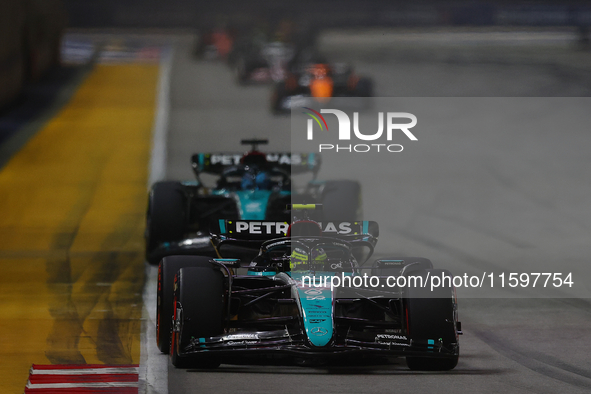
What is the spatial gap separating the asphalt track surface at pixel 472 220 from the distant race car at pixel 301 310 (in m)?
0.22

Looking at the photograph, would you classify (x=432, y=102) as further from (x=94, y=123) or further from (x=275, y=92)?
(x=94, y=123)

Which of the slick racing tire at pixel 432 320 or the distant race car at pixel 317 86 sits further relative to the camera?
the distant race car at pixel 317 86

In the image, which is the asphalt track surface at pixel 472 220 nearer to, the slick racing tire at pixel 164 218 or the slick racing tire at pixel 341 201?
the slick racing tire at pixel 341 201

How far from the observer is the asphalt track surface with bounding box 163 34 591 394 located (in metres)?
7.17

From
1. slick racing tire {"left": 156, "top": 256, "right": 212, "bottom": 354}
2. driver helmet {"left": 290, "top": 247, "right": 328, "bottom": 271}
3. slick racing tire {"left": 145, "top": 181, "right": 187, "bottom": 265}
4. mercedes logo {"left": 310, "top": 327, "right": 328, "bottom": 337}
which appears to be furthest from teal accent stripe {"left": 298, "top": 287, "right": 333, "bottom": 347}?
slick racing tire {"left": 145, "top": 181, "right": 187, "bottom": 265}

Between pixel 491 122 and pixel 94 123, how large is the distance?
9.63 metres

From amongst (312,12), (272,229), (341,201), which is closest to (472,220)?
(341,201)

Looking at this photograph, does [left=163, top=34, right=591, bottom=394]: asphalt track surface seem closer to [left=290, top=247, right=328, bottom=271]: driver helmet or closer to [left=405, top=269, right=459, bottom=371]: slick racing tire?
[left=405, top=269, right=459, bottom=371]: slick racing tire

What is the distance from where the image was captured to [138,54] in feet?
141

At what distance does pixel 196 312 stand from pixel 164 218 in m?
4.51

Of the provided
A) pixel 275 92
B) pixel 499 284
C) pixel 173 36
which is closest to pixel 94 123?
pixel 275 92

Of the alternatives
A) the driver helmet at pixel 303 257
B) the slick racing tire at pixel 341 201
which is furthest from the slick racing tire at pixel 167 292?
the slick racing tire at pixel 341 201

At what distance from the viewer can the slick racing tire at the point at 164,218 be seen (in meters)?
11.7

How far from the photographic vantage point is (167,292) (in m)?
7.72
